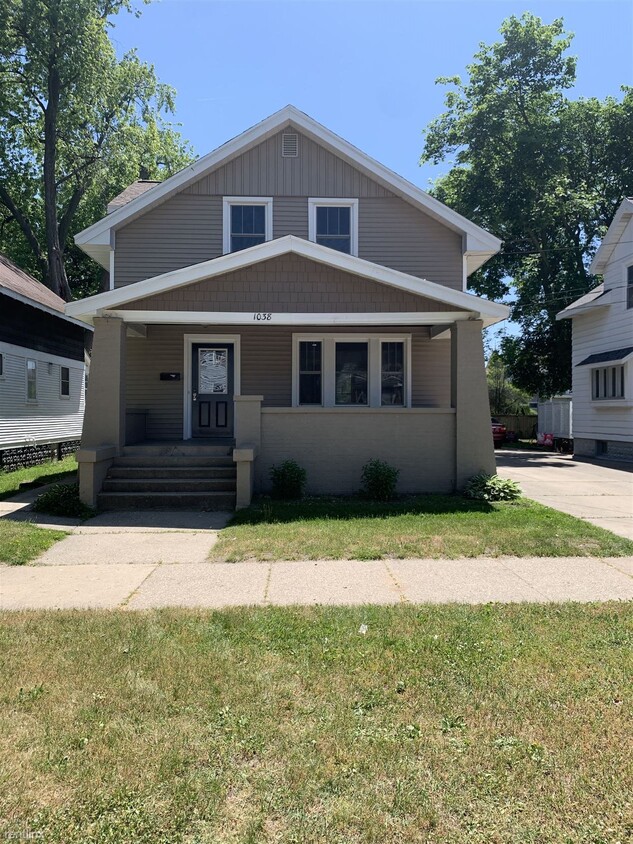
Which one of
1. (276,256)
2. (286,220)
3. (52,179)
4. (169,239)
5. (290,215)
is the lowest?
(276,256)

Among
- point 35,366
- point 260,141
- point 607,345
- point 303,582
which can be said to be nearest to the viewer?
point 303,582

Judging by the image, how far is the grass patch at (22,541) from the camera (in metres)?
6.51

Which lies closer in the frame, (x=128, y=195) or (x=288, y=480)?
(x=288, y=480)

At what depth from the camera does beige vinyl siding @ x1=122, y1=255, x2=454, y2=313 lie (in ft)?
33.6

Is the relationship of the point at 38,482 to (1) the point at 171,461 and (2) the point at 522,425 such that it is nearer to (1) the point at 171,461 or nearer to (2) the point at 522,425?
(1) the point at 171,461

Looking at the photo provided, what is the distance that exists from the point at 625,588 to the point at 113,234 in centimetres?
1175

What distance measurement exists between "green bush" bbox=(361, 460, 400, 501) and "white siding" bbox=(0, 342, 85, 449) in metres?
9.91

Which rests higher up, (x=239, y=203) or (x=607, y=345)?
(x=239, y=203)

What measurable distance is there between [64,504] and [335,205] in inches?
343

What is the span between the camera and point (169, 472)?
32.6 feet

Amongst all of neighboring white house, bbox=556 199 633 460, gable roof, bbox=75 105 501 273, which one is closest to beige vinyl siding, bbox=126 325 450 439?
gable roof, bbox=75 105 501 273

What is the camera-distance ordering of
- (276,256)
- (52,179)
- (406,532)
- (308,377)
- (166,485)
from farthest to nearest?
(52,179) < (308,377) < (276,256) < (166,485) < (406,532)

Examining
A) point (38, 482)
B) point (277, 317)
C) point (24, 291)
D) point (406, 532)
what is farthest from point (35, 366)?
point (406, 532)

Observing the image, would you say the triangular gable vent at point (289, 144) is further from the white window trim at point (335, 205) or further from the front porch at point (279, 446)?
the front porch at point (279, 446)
